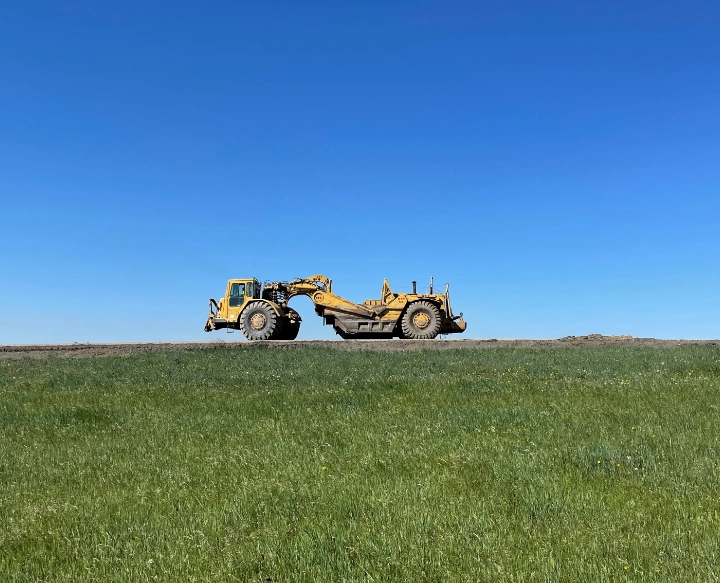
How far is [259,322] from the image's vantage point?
30.9 meters

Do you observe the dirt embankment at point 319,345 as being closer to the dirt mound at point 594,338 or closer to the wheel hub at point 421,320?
the dirt mound at point 594,338

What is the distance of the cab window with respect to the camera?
31.7 meters

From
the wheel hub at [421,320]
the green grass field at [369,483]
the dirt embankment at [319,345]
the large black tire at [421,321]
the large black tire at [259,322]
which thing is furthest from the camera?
the wheel hub at [421,320]

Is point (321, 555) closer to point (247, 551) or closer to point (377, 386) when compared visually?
point (247, 551)

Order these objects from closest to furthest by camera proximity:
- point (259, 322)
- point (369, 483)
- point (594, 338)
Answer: point (369, 483), point (594, 338), point (259, 322)

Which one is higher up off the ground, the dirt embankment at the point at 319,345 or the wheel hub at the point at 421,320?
the wheel hub at the point at 421,320

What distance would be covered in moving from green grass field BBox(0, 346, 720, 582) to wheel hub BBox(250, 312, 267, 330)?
1810 centimetres

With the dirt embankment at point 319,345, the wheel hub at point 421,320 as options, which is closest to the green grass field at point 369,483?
the dirt embankment at point 319,345

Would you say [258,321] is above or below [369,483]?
above

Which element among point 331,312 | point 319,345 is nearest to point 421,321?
point 331,312

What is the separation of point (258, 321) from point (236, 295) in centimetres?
227

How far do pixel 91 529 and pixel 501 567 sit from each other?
3.67m

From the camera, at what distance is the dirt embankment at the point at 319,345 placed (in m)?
25.1

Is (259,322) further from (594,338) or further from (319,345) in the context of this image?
(594,338)
